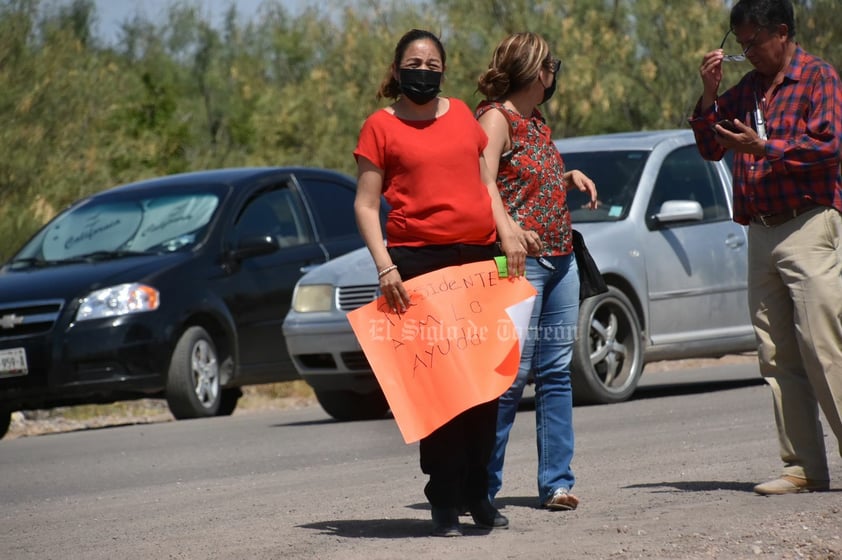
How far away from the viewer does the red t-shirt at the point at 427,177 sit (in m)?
6.06

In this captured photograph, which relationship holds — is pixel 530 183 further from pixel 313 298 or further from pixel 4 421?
pixel 4 421

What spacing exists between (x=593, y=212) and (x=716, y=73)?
511 cm

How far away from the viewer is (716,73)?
678cm

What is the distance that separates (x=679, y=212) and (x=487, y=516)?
18.8 feet

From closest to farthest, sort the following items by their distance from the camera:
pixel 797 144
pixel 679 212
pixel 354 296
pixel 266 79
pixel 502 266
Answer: pixel 502 266 → pixel 797 144 → pixel 354 296 → pixel 679 212 → pixel 266 79

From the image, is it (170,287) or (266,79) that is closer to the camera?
(170,287)

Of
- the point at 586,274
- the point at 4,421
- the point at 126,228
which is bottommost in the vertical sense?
the point at 4,421

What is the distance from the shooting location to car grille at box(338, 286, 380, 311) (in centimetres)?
1150

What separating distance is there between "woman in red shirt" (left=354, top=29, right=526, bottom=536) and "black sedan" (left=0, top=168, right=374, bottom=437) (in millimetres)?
6469

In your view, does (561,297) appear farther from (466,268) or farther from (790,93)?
(790,93)

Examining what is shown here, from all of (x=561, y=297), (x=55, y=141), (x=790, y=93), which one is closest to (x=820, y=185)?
(x=790, y=93)

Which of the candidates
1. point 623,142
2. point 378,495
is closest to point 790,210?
point 378,495

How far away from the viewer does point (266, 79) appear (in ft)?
139

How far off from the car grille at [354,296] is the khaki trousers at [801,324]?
15.8 feet
